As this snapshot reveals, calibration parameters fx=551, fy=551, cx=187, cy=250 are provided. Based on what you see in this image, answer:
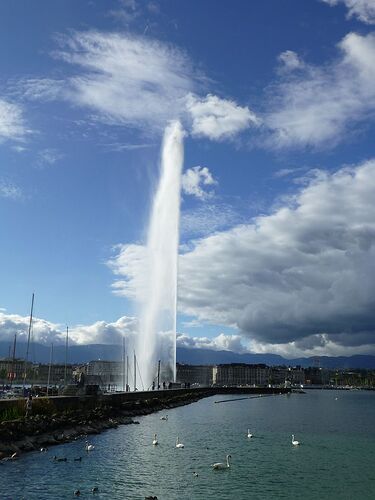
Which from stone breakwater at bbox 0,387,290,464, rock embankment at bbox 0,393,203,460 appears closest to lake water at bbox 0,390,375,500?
rock embankment at bbox 0,393,203,460

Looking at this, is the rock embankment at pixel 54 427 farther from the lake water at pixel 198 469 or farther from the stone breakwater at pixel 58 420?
the lake water at pixel 198 469

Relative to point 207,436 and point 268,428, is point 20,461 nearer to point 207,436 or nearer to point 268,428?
point 207,436

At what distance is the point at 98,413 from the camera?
58656mm

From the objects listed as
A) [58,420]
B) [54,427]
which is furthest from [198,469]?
[58,420]

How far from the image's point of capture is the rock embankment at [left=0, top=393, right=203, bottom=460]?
37.8m

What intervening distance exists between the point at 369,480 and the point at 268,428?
32.1 meters

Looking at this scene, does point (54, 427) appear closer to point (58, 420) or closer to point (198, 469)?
point (58, 420)

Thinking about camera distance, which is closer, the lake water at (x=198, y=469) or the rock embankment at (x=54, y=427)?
the lake water at (x=198, y=469)

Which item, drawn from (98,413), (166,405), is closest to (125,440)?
(98,413)

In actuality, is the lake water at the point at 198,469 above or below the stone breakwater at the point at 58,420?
below

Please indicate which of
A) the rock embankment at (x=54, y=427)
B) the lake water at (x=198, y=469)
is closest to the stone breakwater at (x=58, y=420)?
the rock embankment at (x=54, y=427)

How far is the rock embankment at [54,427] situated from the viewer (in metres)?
37.8

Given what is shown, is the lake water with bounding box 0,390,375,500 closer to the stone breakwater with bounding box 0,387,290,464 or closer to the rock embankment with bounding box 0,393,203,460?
the rock embankment with bounding box 0,393,203,460

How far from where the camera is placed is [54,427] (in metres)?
45.2
